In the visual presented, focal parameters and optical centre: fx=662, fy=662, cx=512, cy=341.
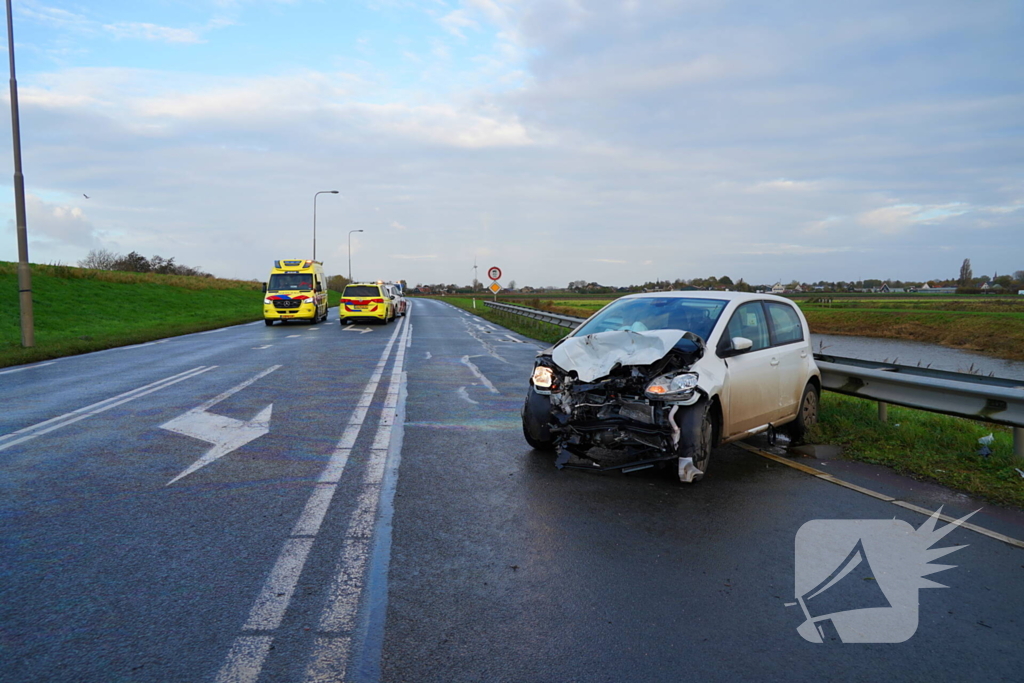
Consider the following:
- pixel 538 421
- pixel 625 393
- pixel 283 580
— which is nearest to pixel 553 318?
pixel 538 421

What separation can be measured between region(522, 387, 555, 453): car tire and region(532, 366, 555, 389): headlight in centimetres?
10

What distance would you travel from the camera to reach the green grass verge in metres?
5.84

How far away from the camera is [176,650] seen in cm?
291

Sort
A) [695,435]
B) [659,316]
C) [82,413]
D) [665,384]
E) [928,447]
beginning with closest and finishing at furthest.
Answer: [695,435]
[665,384]
[659,316]
[928,447]
[82,413]

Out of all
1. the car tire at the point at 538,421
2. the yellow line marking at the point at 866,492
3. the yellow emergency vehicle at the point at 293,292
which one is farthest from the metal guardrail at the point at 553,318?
the yellow emergency vehicle at the point at 293,292

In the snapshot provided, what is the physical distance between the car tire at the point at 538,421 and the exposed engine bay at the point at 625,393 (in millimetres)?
100

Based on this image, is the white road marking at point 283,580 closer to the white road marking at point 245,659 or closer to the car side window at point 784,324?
the white road marking at point 245,659

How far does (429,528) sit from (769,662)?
7.64 ft

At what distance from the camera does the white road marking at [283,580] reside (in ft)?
9.16

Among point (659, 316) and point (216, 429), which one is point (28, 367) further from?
point (659, 316)

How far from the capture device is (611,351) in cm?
596

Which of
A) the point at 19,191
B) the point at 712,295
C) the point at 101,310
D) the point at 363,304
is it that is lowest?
the point at 101,310

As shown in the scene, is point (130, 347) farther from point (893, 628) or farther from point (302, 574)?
point (893, 628)

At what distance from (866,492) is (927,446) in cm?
214
